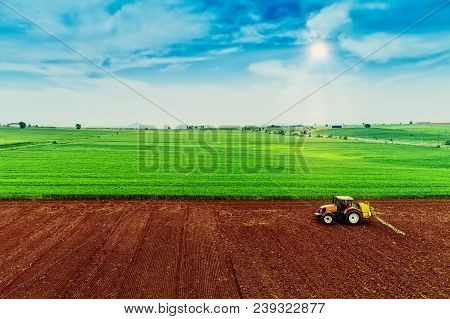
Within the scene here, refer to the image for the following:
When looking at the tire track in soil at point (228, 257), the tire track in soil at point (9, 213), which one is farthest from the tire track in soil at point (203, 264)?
the tire track in soil at point (9, 213)

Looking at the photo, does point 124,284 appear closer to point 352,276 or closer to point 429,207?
point 352,276

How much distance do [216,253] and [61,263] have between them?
735cm

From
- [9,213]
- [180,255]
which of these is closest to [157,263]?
[180,255]

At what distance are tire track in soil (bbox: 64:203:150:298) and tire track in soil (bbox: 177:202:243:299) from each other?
261 centimetres

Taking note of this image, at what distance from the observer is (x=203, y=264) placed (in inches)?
640

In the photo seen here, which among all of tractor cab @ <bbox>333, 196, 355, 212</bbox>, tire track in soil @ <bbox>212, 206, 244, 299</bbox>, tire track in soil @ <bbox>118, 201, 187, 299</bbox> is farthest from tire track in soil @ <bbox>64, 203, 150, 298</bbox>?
tractor cab @ <bbox>333, 196, 355, 212</bbox>

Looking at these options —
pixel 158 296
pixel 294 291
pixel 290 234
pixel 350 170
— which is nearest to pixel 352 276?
pixel 294 291

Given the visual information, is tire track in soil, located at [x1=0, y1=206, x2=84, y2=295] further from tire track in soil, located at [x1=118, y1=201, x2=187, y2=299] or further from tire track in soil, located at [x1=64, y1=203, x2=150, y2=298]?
tire track in soil, located at [x1=118, y1=201, x2=187, y2=299]

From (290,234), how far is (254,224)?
113 inches

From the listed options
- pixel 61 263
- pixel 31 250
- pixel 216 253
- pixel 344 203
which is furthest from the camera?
pixel 344 203

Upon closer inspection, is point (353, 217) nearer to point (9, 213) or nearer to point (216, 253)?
point (216, 253)

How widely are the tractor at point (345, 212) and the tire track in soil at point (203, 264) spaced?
7061 mm

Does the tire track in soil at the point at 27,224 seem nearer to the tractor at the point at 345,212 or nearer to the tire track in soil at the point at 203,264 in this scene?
the tire track in soil at the point at 203,264

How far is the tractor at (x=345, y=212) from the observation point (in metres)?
22.2
